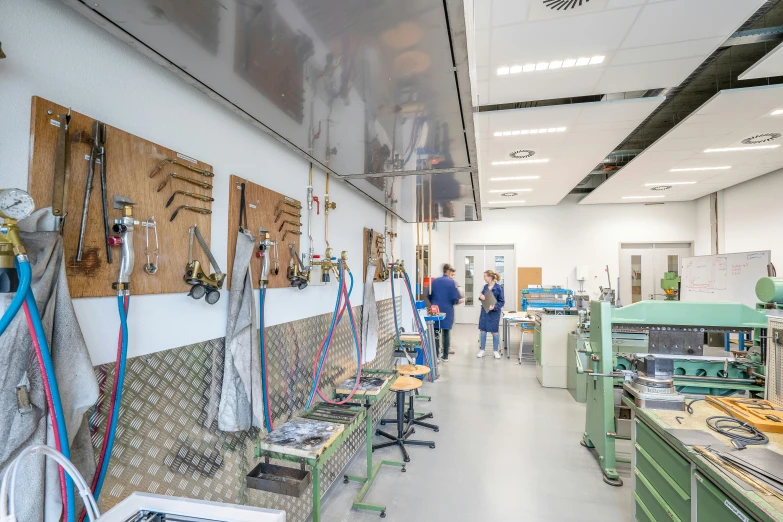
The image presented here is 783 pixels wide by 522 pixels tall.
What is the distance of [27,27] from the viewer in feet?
3.43

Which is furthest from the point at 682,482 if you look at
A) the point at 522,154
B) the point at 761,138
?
the point at 761,138

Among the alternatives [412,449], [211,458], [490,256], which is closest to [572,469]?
[412,449]

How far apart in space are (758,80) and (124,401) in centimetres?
583

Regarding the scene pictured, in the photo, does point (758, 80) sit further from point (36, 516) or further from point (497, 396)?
point (36, 516)

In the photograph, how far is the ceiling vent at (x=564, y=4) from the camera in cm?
246

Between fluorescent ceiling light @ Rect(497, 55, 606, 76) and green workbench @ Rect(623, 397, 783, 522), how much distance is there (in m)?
2.67

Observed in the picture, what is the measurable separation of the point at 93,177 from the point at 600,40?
337cm

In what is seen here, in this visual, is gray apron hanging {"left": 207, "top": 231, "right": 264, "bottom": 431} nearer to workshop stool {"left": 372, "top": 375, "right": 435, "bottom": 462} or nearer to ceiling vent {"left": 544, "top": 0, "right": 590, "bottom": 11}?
workshop stool {"left": 372, "top": 375, "right": 435, "bottom": 462}

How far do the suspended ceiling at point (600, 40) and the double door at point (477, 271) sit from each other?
699 centimetres

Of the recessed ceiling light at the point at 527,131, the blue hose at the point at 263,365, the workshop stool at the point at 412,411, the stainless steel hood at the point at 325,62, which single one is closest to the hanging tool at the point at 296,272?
the blue hose at the point at 263,365

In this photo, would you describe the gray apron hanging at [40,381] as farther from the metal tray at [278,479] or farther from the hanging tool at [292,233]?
the hanging tool at [292,233]

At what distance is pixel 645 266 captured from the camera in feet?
31.7

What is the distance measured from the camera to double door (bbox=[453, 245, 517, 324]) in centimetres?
1035

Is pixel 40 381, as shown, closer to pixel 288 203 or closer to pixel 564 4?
pixel 288 203
